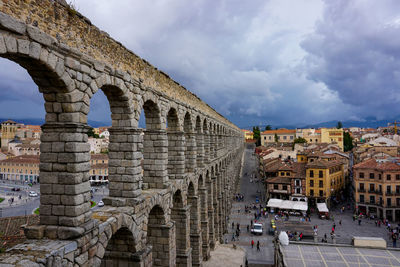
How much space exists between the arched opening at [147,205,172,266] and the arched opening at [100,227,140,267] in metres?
3.08

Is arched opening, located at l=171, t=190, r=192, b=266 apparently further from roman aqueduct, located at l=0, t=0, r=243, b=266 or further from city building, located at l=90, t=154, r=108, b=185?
city building, located at l=90, t=154, r=108, b=185

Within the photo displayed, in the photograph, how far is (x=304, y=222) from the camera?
39.5m

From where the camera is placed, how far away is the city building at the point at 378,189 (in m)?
42.1

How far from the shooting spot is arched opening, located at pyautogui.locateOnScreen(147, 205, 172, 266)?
14.7 meters

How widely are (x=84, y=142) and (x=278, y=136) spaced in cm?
12479

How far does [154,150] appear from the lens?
14.4 meters

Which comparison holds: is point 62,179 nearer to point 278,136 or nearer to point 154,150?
point 154,150

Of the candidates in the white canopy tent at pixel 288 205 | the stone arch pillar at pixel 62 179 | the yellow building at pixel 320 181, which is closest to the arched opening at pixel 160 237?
the stone arch pillar at pixel 62 179

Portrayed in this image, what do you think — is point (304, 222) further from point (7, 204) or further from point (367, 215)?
point (7, 204)

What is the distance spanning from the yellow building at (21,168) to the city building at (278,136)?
87.3 m

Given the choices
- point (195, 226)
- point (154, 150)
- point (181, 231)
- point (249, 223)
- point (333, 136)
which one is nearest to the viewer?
point (154, 150)

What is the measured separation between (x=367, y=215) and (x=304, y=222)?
10.9 metres

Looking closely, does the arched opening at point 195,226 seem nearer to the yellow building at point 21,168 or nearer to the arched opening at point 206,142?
the arched opening at point 206,142

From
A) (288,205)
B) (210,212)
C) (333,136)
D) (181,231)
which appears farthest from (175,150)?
(333,136)
